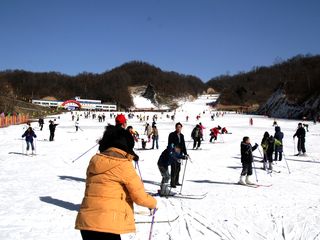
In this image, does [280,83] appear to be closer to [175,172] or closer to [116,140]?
[175,172]

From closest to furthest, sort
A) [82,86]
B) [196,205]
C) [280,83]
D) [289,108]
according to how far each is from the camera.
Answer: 1. [196,205]
2. [289,108]
3. [280,83]
4. [82,86]

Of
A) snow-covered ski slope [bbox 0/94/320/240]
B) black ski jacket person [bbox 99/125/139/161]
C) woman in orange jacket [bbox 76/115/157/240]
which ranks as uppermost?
black ski jacket person [bbox 99/125/139/161]

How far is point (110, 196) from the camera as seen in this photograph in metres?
3.28

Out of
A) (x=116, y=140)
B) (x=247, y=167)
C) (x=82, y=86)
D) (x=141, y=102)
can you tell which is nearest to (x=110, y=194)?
(x=116, y=140)

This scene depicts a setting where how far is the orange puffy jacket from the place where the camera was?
324 centimetres

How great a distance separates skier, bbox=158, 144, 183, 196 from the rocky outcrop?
57.0m

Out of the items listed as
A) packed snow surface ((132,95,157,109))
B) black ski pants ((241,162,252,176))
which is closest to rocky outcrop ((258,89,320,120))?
black ski pants ((241,162,252,176))

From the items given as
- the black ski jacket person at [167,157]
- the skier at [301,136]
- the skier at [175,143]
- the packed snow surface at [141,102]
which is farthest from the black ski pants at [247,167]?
the packed snow surface at [141,102]

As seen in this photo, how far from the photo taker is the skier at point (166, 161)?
9.33 m

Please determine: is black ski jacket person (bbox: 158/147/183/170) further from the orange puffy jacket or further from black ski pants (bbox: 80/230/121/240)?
black ski pants (bbox: 80/230/121/240)

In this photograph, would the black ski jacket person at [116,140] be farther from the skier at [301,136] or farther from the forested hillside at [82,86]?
the forested hillside at [82,86]

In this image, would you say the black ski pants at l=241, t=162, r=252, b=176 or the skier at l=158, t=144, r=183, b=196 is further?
the black ski pants at l=241, t=162, r=252, b=176

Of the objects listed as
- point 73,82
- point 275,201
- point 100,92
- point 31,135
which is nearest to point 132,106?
point 100,92

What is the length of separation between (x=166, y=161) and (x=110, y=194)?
609 cm
